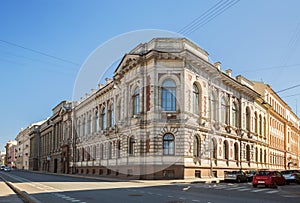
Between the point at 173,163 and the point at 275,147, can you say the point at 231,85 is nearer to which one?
the point at 173,163

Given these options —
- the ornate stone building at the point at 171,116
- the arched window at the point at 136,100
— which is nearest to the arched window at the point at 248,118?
the ornate stone building at the point at 171,116

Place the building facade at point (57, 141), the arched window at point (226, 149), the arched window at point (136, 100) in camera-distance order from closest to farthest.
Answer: the arched window at point (136, 100)
the arched window at point (226, 149)
the building facade at point (57, 141)

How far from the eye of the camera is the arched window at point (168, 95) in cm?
3866

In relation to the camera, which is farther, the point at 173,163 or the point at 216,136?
the point at 216,136

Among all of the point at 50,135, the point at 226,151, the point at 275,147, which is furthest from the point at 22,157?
the point at 226,151

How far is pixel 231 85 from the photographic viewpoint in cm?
4947

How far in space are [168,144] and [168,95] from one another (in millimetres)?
5288

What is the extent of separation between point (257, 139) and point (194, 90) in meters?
22.4

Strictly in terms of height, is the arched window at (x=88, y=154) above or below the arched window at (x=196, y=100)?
below

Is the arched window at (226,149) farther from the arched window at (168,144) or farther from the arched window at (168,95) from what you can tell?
the arched window at (168,95)

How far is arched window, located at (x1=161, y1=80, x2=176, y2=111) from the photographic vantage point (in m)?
38.7

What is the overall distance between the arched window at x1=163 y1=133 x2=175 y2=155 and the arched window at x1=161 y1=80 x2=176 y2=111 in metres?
3.00

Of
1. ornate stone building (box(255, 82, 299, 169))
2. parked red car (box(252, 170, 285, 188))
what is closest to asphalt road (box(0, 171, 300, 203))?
parked red car (box(252, 170, 285, 188))

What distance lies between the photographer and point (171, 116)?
3816 centimetres
